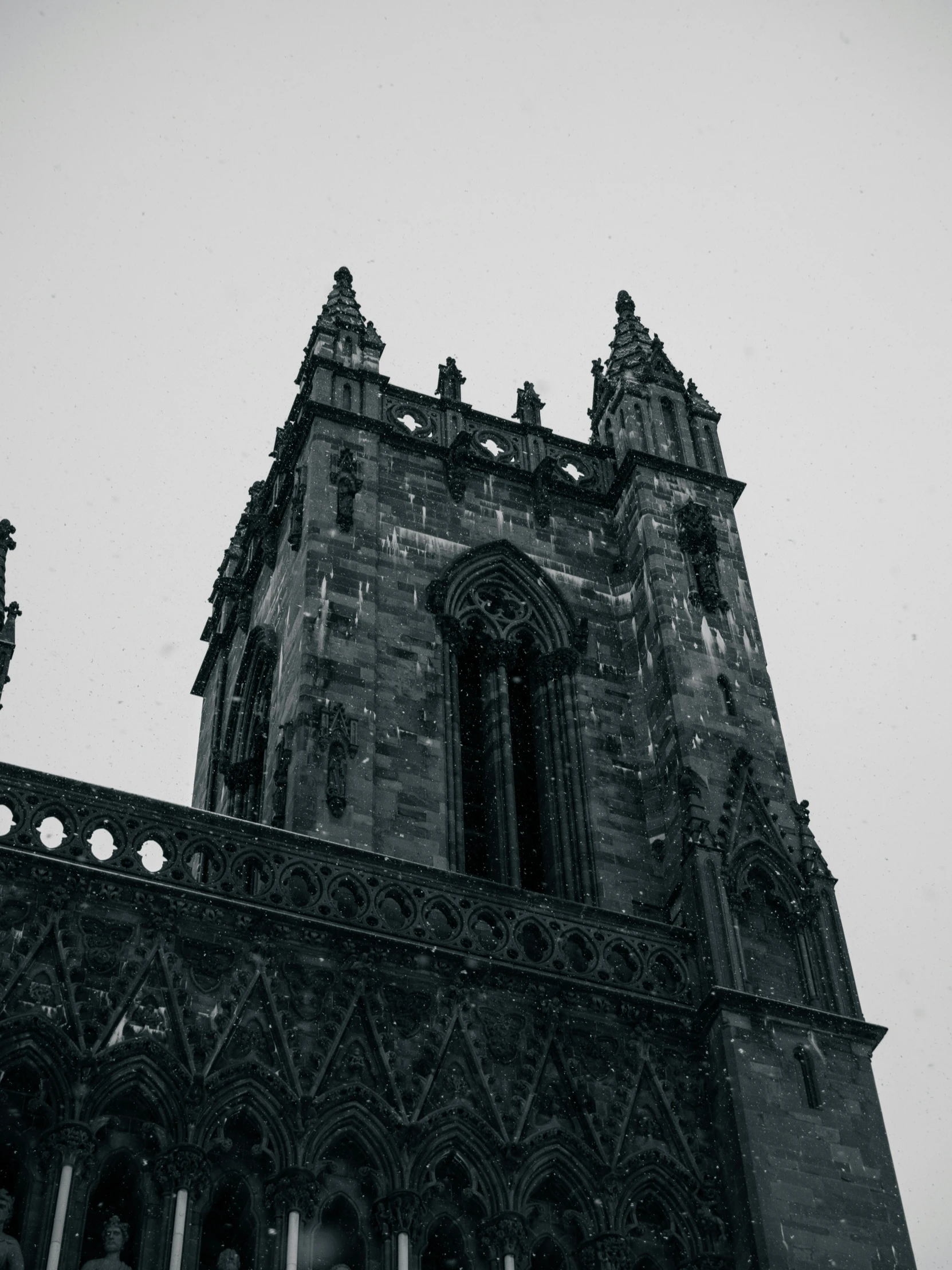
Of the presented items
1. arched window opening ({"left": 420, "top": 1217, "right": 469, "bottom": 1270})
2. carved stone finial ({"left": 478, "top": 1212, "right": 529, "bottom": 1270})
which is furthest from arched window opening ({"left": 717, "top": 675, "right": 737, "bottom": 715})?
arched window opening ({"left": 420, "top": 1217, "right": 469, "bottom": 1270})

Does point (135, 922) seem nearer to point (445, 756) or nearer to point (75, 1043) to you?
point (75, 1043)

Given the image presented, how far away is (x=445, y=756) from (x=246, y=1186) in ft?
25.4

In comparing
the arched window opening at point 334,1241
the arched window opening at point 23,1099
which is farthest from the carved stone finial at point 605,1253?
the arched window opening at point 23,1099

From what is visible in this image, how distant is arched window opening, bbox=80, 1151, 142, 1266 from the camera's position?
52.0ft

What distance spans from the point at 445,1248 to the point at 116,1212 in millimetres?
3208

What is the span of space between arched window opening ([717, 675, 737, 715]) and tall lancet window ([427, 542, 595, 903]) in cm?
202

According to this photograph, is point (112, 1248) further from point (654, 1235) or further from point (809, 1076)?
point (809, 1076)

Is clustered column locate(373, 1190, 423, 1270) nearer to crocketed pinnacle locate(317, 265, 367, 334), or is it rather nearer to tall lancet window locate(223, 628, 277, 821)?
tall lancet window locate(223, 628, 277, 821)

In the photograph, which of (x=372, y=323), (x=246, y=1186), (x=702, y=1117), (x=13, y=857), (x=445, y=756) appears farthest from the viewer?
(x=372, y=323)

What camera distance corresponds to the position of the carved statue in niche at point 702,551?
26.6 meters

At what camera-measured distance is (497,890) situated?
67.8ft

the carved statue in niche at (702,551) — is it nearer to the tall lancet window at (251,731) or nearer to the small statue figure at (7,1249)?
the tall lancet window at (251,731)

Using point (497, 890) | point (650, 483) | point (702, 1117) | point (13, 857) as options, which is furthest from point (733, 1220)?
point (650, 483)

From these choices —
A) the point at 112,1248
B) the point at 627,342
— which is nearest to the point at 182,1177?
the point at 112,1248
